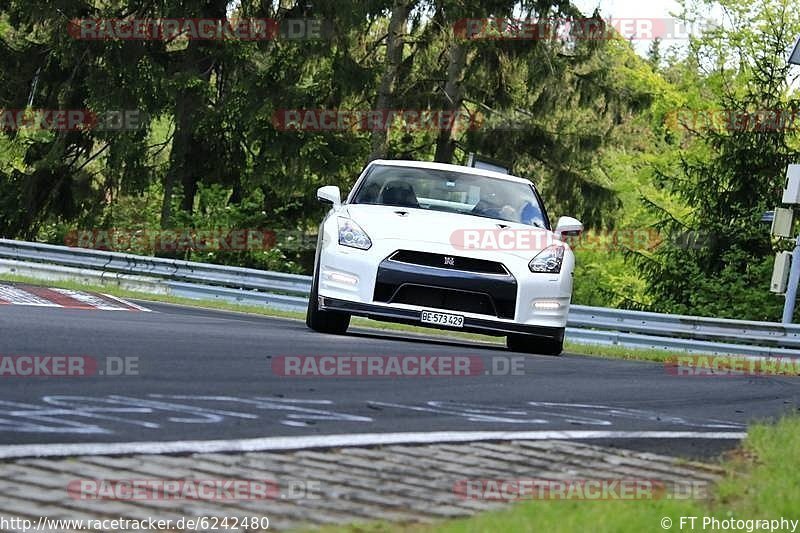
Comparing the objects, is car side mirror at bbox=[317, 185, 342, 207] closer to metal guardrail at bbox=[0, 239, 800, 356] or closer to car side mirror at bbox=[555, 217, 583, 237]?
car side mirror at bbox=[555, 217, 583, 237]

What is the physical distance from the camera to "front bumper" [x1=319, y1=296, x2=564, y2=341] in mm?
12016

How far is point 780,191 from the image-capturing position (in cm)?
2862

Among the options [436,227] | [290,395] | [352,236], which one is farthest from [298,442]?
[436,227]

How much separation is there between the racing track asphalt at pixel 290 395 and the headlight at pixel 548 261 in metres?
0.82

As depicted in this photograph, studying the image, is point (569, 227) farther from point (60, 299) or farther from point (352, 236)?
point (60, 299)

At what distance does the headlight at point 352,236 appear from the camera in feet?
39.8

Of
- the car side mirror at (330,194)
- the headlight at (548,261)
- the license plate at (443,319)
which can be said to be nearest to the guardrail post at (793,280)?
the headlight at (548,261)

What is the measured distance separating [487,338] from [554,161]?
1454cm

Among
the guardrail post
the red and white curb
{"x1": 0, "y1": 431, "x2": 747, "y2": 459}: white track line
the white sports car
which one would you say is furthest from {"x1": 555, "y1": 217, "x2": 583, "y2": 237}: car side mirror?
the guardrail post

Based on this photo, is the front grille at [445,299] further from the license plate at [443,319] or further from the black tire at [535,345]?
the black tire at [535,345]

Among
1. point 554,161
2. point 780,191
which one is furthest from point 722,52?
point 780,191

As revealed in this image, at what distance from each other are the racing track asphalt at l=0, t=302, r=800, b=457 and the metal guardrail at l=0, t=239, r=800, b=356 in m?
6.82

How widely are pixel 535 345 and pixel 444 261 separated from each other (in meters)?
1.98

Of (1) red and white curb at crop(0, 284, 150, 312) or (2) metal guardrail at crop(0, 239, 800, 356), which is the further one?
(2) metal guardrail at crop(0, 239, 800, 356)
